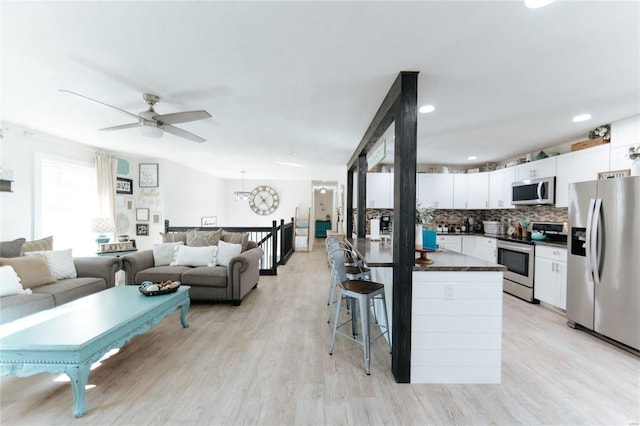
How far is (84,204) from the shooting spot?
4793 mm

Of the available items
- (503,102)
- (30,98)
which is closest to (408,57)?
(503,102)

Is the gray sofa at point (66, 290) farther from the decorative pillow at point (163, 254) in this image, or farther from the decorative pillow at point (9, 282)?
the decorative pillow at point (163, 254)

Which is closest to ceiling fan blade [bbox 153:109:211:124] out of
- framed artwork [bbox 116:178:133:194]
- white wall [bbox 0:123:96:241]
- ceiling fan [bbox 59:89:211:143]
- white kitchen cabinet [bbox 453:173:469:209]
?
ceiling fan [bbox 59:89:211:143]

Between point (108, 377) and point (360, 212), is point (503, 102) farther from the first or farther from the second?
point (108, 377)

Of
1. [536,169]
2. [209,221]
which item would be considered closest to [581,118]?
[536,169]

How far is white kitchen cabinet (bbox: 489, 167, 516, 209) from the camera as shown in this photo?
477 cm

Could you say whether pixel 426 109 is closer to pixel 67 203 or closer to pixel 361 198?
pixel 361 198

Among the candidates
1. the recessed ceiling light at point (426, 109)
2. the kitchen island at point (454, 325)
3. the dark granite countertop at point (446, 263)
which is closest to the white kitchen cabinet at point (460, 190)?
the recessed ceiling light at point (426, 109)

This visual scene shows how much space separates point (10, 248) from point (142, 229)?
283 centimetres

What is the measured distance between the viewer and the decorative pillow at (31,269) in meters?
2.82

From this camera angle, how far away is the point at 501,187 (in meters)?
4.95

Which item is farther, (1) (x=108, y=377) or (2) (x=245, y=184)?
(2) (x=245, y=184)

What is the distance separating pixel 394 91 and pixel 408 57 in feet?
1.29

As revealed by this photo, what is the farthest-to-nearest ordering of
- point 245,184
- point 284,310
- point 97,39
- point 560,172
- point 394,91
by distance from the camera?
point 245,184, point 560,172, point 284,310, point 394,91, point 97,39
